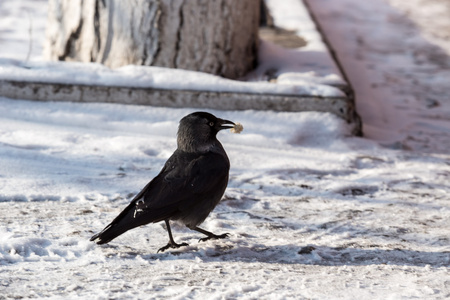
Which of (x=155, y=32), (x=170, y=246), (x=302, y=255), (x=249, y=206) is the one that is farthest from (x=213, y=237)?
(x=155, y=32)

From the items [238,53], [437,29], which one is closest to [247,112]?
[238,53]

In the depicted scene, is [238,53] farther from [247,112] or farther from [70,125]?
[70,125]

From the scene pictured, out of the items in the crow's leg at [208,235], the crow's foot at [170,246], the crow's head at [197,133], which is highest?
the crow's head at [197,133]

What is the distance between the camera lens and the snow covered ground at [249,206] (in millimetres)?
2697

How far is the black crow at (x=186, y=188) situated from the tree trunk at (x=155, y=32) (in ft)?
5.85

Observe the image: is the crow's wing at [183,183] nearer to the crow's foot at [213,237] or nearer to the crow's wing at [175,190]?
the crow's wing at [175,190]

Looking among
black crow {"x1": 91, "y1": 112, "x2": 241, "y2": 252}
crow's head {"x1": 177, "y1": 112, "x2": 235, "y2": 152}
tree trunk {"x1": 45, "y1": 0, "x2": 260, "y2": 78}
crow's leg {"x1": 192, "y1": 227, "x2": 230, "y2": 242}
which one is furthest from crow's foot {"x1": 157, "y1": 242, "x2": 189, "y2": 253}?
tree trunk {"x1": 45, "y1": 0, "x2": 260, "y2": 78}

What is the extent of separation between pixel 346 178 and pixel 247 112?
2.97ft

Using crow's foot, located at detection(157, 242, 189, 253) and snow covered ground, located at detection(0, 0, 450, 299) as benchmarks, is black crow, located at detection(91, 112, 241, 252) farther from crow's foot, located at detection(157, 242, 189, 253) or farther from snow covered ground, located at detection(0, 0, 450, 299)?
snow covered ground, located at detection(0, 0, 450, 299)

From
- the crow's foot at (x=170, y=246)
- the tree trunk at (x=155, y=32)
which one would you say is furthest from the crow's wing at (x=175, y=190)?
the tree trunk at (x=155, y=32)

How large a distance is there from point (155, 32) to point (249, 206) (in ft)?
5.72

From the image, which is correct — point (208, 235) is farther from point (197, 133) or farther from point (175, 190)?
point (197, 133)

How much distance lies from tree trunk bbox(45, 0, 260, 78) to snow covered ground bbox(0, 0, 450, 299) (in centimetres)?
48

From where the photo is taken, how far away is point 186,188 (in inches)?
119
